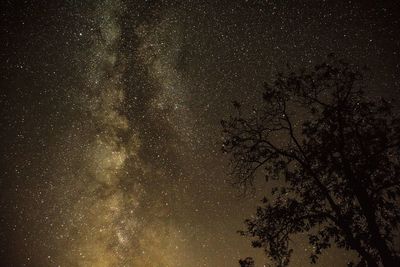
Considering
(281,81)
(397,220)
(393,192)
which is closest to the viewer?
(393,192)

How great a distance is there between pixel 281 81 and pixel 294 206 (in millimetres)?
4141

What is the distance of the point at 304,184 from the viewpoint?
509 inches

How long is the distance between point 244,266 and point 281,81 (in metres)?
6.20

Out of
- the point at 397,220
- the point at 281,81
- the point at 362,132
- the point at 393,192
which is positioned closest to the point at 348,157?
the point at 362,132

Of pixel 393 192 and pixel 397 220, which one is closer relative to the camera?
pixel 393 192

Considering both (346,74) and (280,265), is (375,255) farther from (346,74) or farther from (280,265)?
(346,74)

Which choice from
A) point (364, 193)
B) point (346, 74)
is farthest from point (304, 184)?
point (346, 74)

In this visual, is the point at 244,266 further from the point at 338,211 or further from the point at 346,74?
the point at 346,74

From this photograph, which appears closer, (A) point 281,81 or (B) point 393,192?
(B) point 393,192

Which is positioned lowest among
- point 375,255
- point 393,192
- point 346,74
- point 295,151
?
point 375,255

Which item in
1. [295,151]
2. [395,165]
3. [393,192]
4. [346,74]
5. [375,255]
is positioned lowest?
[375,255]

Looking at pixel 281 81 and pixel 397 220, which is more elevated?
pixel 281 81

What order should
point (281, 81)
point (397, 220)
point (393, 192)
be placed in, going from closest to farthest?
point (393, 192)
point (397, 220)
point (281, 81)

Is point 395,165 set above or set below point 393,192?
above
